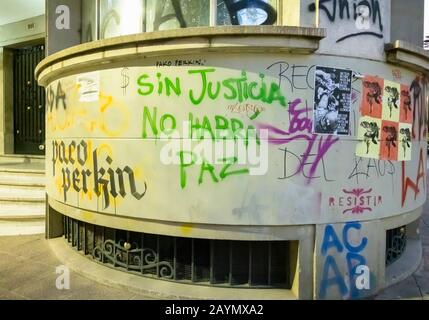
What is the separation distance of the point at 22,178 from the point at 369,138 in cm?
637

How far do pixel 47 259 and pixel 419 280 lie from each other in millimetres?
5257

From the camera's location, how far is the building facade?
3816 millimetres

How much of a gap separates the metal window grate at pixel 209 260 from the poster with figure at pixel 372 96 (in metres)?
1.97

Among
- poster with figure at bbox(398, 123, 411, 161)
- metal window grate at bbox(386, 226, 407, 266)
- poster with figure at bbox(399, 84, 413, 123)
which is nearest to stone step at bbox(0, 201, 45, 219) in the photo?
metal window grate at bbox(386, 226, 407, 266)

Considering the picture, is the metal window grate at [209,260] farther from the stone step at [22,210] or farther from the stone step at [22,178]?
the stone step at [22,178]

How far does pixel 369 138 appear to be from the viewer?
13.7ft

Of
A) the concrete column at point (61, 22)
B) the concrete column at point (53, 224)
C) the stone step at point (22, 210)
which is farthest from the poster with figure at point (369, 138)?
the stone step at point (22, 210)

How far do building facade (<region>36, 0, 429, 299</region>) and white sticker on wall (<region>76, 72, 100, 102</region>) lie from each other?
0.09 ft

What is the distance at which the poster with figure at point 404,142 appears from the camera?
4570 millimetres

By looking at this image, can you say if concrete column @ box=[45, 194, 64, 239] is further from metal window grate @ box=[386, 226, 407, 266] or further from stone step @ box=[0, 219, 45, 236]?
metal window grate @ box=[386, 226, 407, 266]

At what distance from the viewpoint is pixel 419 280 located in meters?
4.43

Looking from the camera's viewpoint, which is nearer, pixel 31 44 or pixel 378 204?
pixel 378 204
